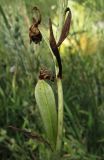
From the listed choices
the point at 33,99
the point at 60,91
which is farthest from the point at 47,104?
the point at 33,99

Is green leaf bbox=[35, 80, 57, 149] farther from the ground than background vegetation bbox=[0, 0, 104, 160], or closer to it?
farther from the ground

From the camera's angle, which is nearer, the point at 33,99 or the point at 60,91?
the point at 60,91

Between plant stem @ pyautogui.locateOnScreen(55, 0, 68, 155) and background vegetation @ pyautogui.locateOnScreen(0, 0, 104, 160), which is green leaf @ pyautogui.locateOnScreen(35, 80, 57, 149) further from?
background vegetation @ pyautogui.locateOnScreen(0, 0, 104, 160)

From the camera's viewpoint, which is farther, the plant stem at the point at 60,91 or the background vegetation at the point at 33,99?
the background vegetation at the point at 33,99

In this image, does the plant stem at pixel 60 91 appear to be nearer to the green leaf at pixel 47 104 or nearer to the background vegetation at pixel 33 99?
the green leaf at pixel 47 104

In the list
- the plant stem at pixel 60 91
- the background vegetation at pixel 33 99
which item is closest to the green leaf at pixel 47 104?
the plant stem at pixel 60 91

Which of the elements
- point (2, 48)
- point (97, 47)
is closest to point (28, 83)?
point (2, 48)

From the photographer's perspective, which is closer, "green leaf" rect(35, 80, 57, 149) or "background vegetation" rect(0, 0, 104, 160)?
"green leaf" rect(35, 80, 57, 149)

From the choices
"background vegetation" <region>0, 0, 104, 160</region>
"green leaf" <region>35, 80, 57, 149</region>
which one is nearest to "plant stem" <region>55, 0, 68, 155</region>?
"green leaf" <region>35, 80, 57, 149</region>

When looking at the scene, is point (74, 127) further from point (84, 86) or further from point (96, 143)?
point (84, 86)

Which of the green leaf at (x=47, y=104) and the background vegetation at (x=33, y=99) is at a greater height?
the green leaf at (x=47, y=104)

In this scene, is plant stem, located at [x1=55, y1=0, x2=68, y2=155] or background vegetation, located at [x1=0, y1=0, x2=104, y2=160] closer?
plant stem, located at [x1=55, y1=0, x2=68, y2=155]

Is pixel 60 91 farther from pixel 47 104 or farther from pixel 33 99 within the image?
pixel 33 99
